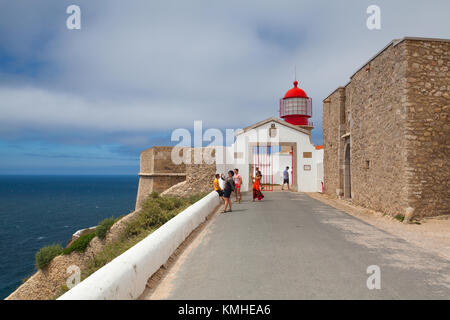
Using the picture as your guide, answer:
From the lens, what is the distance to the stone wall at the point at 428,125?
419 inches

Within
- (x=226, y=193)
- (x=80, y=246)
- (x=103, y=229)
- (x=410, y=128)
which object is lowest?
(x=80, y=246)

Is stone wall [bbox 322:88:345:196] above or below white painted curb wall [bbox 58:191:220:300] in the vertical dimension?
above

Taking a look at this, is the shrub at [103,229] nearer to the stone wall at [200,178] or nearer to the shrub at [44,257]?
the shrub at [44,257]

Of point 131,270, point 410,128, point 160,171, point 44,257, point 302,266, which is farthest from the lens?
point 160,171

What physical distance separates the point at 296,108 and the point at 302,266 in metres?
27.3

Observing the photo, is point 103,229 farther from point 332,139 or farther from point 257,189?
point 332,139

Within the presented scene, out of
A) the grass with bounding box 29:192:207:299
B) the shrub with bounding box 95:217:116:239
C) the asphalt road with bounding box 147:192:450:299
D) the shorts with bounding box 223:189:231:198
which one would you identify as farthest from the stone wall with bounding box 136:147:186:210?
the asphalt road with bounding box 147:192:450:299

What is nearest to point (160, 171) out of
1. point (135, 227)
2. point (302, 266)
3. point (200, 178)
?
point (200, 178)

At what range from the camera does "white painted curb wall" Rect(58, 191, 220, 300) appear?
3395 mm

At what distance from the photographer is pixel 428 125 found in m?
10.7

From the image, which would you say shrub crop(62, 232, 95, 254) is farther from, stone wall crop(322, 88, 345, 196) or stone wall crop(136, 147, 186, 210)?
stone wall crop(322, 88, 345, 196)
